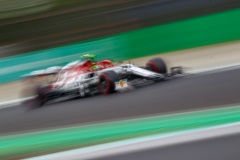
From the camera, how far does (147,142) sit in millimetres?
4148

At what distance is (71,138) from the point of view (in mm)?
5273

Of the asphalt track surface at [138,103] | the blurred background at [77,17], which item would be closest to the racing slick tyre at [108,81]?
the asphalt track surface at [138,103]

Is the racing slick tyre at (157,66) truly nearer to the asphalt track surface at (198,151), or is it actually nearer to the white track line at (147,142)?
the white track line at (147,142)

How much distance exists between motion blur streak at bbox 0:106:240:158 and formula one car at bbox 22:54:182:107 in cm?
256

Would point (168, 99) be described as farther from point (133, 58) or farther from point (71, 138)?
point (133, 58)

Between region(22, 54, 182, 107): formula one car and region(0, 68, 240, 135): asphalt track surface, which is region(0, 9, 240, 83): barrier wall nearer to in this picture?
region(22, 54, 182, 107): formula one car

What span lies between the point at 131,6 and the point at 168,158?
36.4 feet

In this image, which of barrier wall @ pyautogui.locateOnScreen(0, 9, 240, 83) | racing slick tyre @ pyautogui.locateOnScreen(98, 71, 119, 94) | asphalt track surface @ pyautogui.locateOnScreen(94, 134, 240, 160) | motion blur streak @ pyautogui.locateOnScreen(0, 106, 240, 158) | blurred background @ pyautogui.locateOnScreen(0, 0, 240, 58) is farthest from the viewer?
blurred background @ pyautogui.locateOnScreen(0, 0, 240, 58)

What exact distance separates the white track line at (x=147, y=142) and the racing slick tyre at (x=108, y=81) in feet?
12.9

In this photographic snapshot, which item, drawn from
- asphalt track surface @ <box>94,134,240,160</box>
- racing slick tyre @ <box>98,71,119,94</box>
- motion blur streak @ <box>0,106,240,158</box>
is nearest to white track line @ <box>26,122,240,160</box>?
asphalt track surface @ <box>94,134,240,160</box>

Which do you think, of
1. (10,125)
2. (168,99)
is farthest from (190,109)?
(10,125)

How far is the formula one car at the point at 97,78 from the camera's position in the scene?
846cm

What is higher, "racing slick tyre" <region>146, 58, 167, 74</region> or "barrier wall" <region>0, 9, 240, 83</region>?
"barrier wall" <region>0, 9, 240, 83</region>

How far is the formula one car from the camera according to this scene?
8461mm
